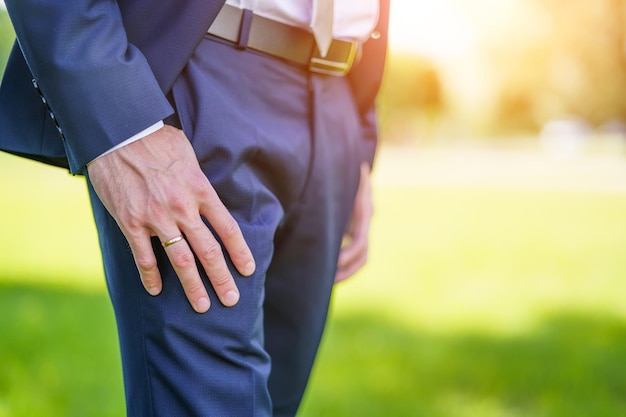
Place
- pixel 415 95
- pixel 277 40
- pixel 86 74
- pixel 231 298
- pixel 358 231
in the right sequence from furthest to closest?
pixel 415 95
pixel 358 231
pixel 277 40
pixel 231 298
pixel 86 74

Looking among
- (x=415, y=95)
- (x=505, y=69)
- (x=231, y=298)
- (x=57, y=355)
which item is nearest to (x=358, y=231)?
(x=231, y=298)

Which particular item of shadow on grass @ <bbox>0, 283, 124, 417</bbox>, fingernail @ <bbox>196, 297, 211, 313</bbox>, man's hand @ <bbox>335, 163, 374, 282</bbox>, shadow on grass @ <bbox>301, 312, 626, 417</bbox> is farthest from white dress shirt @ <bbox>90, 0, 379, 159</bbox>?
shadow on grass @ <bbox>0, 283, 124, 417</bbox>

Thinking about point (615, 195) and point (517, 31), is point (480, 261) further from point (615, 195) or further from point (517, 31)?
point (517, 31)

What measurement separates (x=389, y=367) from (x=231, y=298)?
2352mm

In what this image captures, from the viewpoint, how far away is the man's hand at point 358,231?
1.81 m

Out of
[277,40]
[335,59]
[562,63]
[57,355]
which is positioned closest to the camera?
[277,40]

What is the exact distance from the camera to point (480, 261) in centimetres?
605

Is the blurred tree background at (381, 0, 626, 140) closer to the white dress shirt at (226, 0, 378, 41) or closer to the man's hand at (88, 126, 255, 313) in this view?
the white dress shirt at (226, 0, 378, 41)

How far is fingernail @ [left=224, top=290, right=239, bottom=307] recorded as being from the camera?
1.08m

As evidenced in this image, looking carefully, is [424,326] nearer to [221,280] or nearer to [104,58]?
[221,280]

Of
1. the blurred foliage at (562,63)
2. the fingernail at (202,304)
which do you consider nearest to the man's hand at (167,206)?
the fingernail at (202,304)

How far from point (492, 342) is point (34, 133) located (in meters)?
3.06

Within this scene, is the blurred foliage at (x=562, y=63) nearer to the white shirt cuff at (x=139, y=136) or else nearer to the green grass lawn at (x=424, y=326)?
the green grass lawn at (x=424, y=326)

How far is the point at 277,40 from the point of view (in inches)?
50.0
